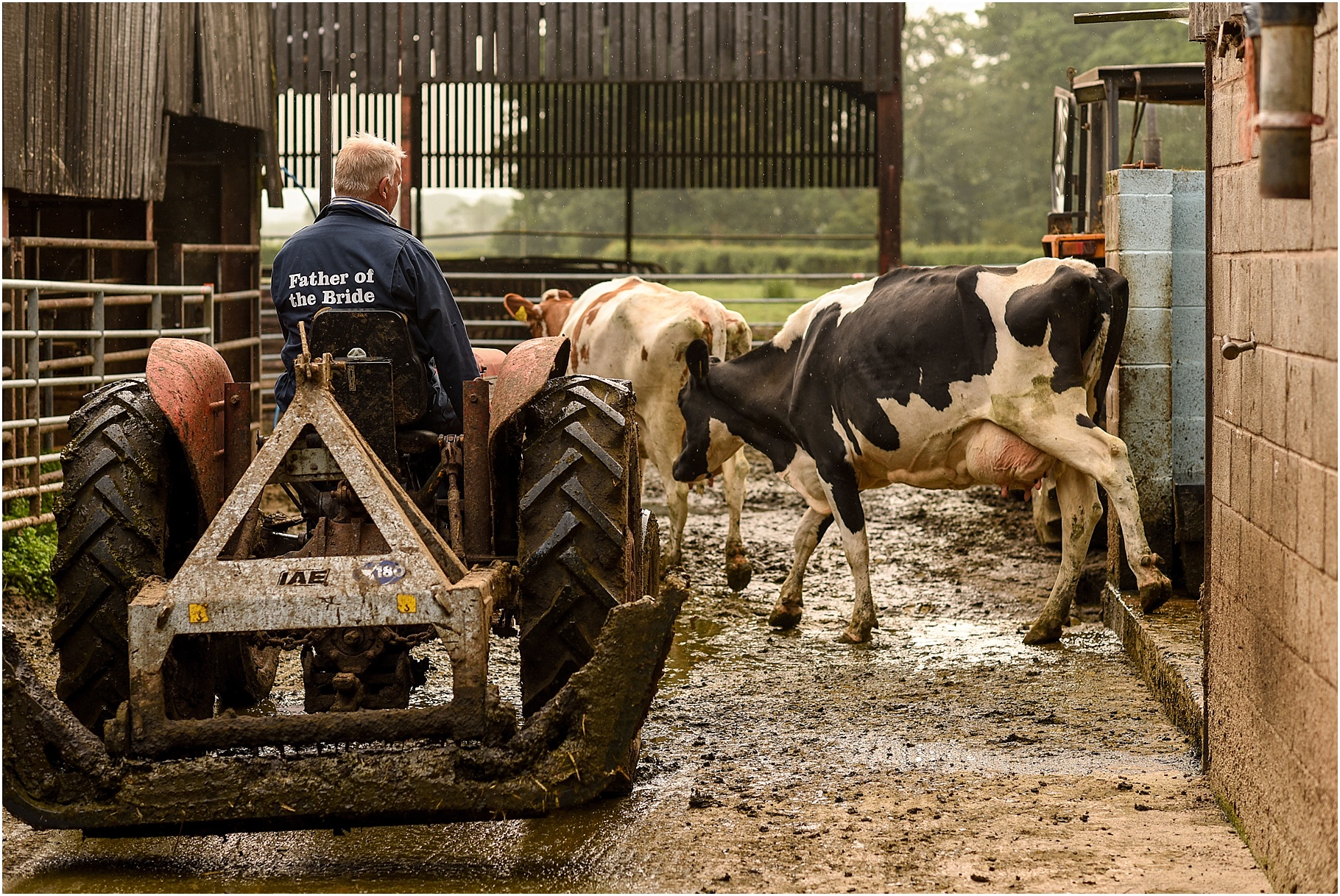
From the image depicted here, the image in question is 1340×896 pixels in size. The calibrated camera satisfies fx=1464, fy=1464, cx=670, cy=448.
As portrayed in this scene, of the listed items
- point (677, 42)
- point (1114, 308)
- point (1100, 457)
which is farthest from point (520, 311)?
point (1100, 457)

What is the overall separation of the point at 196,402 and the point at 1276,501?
3.10 meters

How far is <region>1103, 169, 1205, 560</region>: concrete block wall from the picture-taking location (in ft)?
24.0

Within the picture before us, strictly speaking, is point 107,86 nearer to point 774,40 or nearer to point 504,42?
point 504,42

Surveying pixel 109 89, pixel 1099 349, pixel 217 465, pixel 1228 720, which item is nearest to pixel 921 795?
pixel 1228 720

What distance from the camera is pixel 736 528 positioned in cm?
864

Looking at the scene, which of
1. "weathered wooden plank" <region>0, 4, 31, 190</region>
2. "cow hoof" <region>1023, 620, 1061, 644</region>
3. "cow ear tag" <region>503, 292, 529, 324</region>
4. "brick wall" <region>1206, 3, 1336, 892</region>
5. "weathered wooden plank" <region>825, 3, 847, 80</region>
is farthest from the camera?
"weathered wooden plank" <region>825, 3, 847, 80</region>

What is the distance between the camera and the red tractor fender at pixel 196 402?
4.34 m

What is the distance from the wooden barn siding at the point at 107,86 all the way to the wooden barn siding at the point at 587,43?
11.8 feet

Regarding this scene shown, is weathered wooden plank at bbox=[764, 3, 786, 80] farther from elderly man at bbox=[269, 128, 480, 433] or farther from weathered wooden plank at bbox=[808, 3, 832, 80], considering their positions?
elderly man at bbox=[269, 128, 480, 433]

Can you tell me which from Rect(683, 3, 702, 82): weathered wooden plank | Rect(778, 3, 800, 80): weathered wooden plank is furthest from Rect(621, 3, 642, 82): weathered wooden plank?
Rect(778, 3, 800, 80): weathered wooden plank

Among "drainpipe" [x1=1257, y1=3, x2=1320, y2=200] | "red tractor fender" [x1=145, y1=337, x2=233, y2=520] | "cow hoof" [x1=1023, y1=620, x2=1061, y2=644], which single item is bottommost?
"cow hoof" [x1=1023, y1=620, x2=1061, y2=644]

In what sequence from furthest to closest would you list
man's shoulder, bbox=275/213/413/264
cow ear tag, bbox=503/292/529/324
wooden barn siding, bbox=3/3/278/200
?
1. cow ear tag, bbox=503/292/529/324
2. wooden barn siding, bbox=3/3/278/200
3. man's shoulder, bbox=275/213/413/264

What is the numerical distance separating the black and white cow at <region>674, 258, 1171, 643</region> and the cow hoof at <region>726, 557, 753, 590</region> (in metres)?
0.59

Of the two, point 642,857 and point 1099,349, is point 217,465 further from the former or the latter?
point 1099,349
